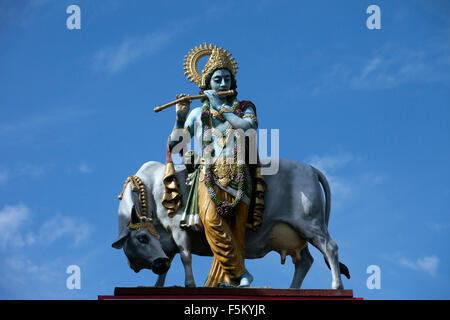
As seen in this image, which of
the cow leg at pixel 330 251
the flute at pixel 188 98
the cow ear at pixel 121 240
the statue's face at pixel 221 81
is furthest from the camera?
the statue's face at pixel 221 81

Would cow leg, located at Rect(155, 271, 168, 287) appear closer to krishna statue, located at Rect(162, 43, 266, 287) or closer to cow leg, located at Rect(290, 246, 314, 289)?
krishna statue, located at Rect(162, 43, 266, 287)

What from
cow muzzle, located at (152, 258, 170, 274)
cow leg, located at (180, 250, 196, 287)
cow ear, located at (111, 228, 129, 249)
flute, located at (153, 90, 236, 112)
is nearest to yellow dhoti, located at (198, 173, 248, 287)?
cow leg, located at (180, 250, 196, 287)

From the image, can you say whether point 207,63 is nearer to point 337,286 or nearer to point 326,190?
point 326,190

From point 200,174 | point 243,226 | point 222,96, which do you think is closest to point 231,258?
point 243,226

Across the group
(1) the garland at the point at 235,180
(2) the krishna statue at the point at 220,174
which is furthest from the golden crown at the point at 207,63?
(1) the garland at the point at 235,180

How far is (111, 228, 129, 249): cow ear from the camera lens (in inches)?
567

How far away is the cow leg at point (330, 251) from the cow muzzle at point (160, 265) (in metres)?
2.36

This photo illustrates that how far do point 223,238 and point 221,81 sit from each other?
9.16ft

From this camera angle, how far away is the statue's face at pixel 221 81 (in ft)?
49.9

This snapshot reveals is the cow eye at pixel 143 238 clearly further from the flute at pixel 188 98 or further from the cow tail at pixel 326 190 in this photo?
the cow tail at pixel 326 190

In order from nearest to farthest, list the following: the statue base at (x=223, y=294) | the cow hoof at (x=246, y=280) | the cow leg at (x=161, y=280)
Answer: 1. the statue base at (x=223, y=294)
2. the cow hoof at (x=246, y=280)
3. the cow leg at (x=161, y=280)

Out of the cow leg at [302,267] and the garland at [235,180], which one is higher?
the garland at [235,180]

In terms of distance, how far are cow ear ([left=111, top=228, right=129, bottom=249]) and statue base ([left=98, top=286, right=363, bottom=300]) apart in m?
0.84
